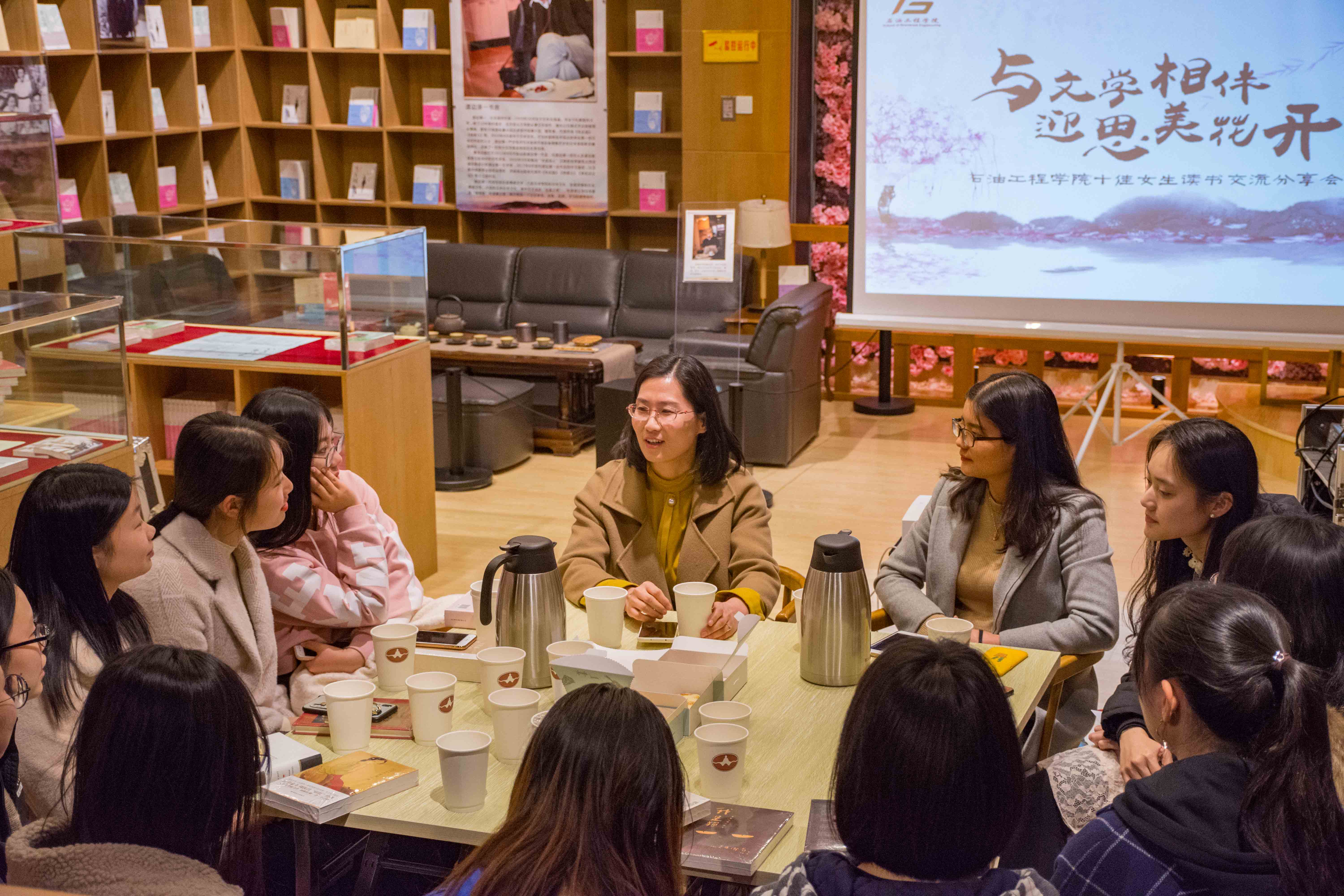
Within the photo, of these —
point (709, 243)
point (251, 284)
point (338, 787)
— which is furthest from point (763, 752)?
point (709, 243)

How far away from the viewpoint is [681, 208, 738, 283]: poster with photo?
6.17 m

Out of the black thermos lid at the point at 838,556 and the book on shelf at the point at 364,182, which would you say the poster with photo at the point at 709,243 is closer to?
the book on shelf at the point at 364,182

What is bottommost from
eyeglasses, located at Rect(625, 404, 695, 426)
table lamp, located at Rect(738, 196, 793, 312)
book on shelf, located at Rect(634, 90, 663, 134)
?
eyeglasses, located at Rect(625, 404, 695, 426)

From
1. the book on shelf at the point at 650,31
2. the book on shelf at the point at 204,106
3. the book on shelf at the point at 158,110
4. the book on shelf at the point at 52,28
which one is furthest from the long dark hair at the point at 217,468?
the book on shelf at the point at 204,106

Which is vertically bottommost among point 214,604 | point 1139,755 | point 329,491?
point 1139,755

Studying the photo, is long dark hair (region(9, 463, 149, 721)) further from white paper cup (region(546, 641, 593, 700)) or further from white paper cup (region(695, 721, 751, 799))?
white paper cup (region(695, 721, 751, 799))

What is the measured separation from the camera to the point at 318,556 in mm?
2877

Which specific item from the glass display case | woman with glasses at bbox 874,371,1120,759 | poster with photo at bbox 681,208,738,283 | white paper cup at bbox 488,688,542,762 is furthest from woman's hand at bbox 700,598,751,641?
poster with photo at bbox 681,208,738,283

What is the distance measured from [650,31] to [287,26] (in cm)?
233

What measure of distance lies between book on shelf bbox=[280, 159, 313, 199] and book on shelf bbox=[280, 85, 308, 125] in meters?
0.27

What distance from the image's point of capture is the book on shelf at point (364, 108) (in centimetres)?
818

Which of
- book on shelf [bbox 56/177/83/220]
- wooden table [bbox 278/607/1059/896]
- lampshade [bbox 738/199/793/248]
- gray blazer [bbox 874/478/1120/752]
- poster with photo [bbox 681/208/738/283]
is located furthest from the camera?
lampshade [bbox 738/199/793/248]

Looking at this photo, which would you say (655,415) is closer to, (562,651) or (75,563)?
(562,651)

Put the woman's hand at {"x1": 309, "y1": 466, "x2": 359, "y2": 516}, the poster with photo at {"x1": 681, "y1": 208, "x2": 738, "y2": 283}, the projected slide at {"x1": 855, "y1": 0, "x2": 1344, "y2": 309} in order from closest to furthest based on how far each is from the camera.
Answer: the woman's hand at {"x1": 309, "y1": 466, "x2": 359, "y2": 516}, the projected slide at {"x1": 855, "y1": 0, "x2": 1344, "y2": 309}, the poster with photo at {"x1": 681, "y1": 208, "x2": 738, "y2": 283}
